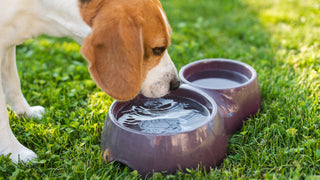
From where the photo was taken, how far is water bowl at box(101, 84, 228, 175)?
93.4 inches

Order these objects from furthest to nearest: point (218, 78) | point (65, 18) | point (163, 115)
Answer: point (218, 78) → point (163, 115) → point (65, 18)

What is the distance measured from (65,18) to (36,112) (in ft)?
3.67

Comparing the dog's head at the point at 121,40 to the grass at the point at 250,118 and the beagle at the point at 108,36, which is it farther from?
the grass at the point at 250,118

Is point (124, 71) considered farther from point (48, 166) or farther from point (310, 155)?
point (310, 155)

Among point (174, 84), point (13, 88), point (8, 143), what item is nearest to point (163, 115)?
point (174, 84)

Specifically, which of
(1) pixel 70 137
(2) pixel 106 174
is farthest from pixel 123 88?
(1) pixel 70 137

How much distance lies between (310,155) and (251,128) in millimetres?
491

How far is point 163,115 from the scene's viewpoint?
9.37 ft

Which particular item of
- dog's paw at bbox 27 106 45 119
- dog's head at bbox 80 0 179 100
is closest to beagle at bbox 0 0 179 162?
dog's head at bbox 80 0 179 100

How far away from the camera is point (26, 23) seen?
256 cm

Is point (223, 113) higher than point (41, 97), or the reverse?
point (223, 113)

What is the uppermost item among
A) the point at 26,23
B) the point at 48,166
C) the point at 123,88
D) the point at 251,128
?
the point at 26,23

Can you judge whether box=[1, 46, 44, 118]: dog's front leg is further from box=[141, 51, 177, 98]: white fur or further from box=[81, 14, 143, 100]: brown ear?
box=[141, 51, 177, 98]: white fur

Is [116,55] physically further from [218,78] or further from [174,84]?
[218,78]
